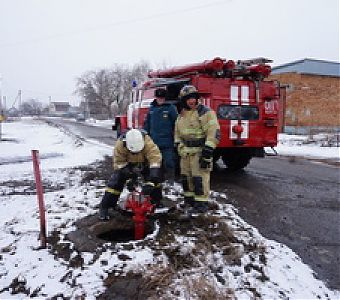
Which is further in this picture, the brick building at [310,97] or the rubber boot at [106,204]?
the brick building at [310,97]

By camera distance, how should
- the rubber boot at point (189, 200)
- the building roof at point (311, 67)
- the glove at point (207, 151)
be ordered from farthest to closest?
1. the building roof at point (311, 67)
2. the rubber boot at point (189, 200)
3. the glove at point (207, 151)

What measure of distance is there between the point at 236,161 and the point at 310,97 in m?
18.3

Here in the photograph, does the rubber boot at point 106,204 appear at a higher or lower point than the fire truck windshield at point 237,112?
lower

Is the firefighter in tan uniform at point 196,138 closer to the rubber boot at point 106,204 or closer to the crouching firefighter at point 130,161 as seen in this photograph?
the crouching firefighter at point 130,161

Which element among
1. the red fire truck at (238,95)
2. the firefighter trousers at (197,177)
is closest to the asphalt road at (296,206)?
the firefighter trousers at (197,177)

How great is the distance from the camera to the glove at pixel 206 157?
4503mm

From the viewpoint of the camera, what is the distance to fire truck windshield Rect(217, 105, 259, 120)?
7.04 metres

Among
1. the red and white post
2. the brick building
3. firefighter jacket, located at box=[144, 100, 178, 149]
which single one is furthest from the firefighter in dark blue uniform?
the brick building

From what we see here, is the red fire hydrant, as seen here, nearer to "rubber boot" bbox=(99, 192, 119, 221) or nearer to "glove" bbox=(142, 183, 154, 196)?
"glove" bbox=(142, 183, 154, 196)

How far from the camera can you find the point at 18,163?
982 centimetres

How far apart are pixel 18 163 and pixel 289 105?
20.3 metres

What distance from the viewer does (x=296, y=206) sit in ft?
18.3

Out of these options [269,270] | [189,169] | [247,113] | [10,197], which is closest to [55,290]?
[269,270]

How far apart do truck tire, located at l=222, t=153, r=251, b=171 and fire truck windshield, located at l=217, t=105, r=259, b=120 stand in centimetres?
133
